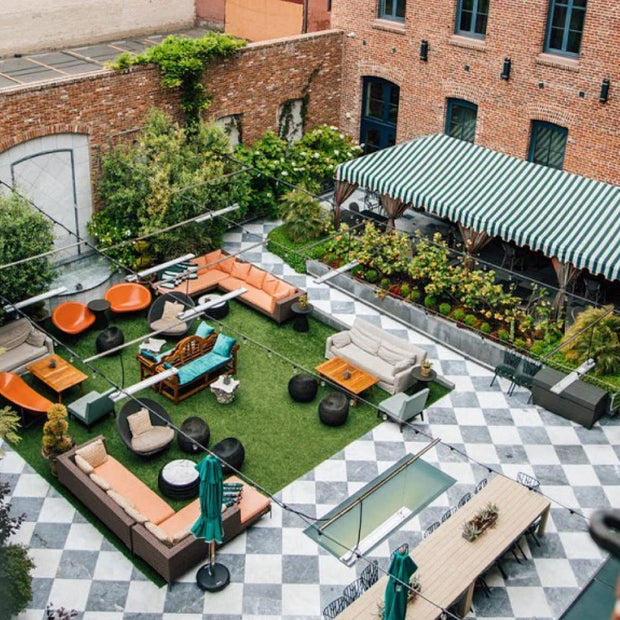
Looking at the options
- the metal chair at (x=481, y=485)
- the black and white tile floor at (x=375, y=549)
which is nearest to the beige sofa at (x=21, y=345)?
the black and white tile floor at (x=375, y=549)

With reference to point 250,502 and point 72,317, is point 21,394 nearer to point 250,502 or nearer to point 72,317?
point 72,317

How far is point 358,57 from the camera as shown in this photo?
76.1 feet

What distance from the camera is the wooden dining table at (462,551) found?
1106 centimetres

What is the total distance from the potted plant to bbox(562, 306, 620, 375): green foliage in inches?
354

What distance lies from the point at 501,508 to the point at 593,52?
10489mm

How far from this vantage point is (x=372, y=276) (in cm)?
1902

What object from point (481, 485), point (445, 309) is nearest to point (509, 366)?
Answer: point (445, 309)

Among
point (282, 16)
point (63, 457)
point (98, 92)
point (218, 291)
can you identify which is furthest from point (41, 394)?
point (282, 16)

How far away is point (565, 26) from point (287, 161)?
741cm

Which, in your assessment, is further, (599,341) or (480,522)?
(599,341)

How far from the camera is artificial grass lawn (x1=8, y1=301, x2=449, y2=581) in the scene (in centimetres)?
1429

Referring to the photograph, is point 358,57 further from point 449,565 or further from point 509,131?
point 449,565

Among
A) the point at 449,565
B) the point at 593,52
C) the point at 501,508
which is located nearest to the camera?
the point at 449,565

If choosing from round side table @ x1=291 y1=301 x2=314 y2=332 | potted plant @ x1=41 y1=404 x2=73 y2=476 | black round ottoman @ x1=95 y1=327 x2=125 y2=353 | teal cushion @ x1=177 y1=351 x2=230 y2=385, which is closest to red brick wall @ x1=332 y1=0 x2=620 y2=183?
round side table @ x1=291 y1=301 x2=314 y2=332
